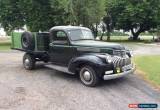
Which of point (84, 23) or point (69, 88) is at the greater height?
point (84, 23)

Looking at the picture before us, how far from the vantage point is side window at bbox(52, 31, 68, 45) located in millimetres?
9109

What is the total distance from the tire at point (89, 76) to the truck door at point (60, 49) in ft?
3.10

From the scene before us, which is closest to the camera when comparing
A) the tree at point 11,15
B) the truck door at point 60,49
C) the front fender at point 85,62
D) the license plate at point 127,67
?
the front fender at point 85,62

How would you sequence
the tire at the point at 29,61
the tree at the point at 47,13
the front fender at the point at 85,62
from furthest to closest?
the tree at the point at 47,13
the tire at the point at 29,61
the front fender at the point at 85,62

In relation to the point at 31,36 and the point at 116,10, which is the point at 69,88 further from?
the point at 116,10

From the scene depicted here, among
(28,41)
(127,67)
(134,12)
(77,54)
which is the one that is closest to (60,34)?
(77,54)

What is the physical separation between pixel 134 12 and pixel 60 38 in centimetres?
2762

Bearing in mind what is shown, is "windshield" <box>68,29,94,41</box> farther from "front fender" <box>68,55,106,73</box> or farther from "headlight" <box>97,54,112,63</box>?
"headlight" <box>97,54,112,63</box>

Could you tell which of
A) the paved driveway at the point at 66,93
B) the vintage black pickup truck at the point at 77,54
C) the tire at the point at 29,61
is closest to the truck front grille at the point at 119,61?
the vintage black pickup truck at the point at 77,54

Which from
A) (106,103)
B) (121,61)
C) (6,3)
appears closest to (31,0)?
(6,3)

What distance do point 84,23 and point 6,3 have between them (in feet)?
33.5

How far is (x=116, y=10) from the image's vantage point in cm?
3800

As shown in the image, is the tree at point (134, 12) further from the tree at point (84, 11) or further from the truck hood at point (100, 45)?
the truck hood at point (100, 45)

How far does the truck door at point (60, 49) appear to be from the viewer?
29.3 feet
